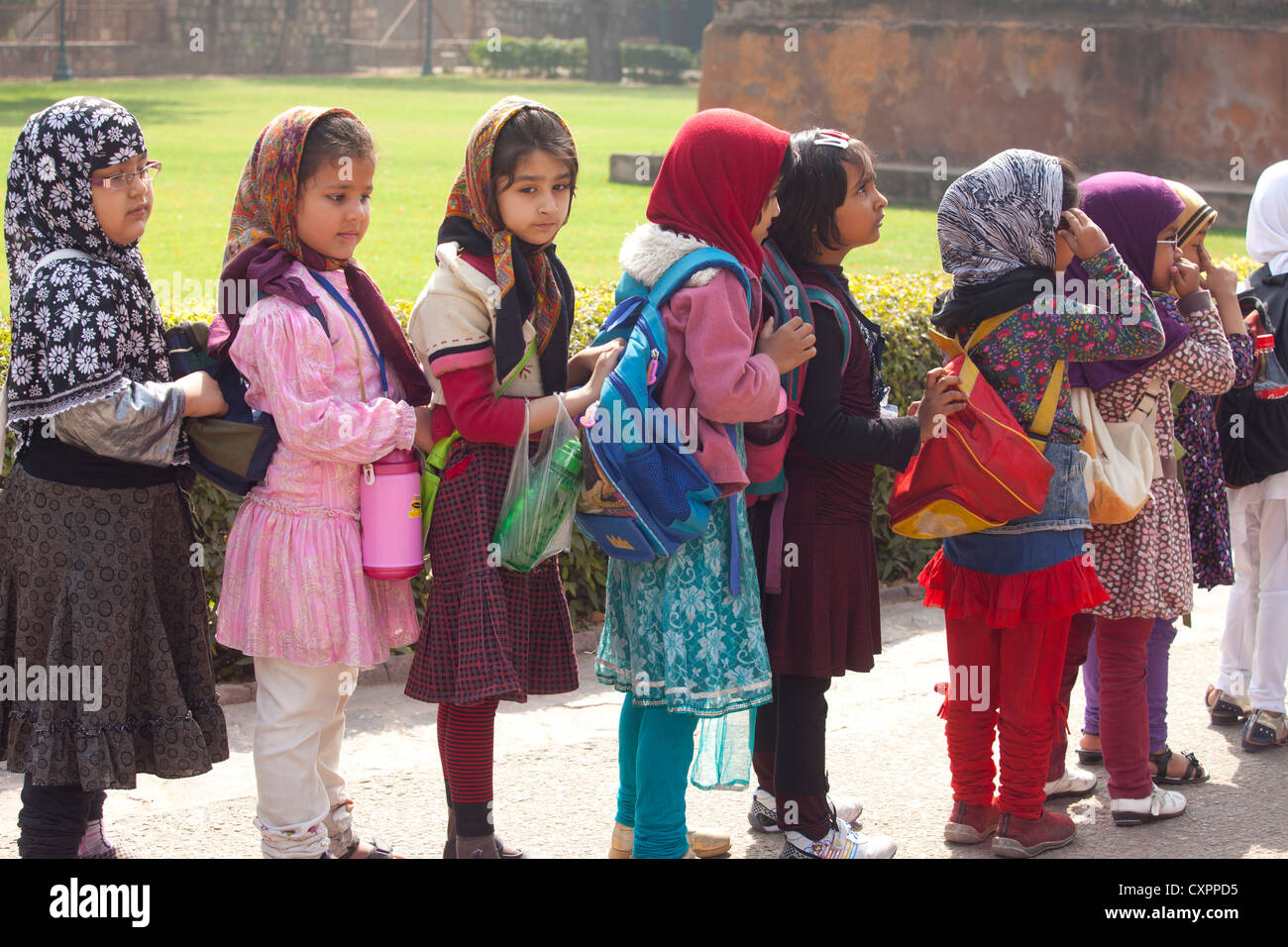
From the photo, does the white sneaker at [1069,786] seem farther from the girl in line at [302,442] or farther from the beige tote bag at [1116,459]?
the girl in line at [302,442]

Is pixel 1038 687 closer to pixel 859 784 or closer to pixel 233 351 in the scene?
pixel 859 784

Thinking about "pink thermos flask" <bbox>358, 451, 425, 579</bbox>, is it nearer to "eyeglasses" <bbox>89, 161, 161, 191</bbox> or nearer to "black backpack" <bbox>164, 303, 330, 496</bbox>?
"black backpack" <bbox>164, 303, 330, 496</bbox>

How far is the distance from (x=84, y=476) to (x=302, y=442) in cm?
49

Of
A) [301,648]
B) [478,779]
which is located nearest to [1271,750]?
[478,779]

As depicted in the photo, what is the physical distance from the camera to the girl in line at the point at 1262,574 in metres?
4.53

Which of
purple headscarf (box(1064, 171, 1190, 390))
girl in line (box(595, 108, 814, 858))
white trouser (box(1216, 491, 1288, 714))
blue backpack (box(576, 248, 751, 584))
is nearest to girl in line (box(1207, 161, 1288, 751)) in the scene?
white trouser (box(1216, 491, 1288, 714))

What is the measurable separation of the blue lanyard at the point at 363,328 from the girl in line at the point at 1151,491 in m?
1.79

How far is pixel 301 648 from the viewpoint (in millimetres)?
3229

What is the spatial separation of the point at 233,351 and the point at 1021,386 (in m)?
1.92

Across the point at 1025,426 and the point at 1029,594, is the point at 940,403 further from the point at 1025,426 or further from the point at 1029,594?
the point at 1029,594

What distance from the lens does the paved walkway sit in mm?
3764

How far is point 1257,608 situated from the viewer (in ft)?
15.5

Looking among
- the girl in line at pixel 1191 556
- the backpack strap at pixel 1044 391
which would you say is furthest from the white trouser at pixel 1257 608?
the backpack strap at pixel 1044 391

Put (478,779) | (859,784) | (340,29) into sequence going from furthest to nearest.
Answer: (340,29) < (859,784) < (478,779)
